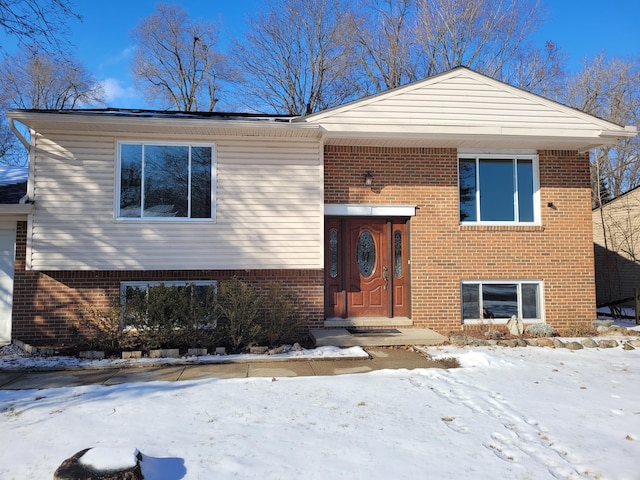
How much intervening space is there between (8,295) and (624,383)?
10.00 meters

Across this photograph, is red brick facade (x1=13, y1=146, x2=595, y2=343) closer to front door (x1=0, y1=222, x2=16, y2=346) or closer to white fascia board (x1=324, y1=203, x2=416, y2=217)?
white fascia board (x1=324, y1=203, x2=416, y2=217)

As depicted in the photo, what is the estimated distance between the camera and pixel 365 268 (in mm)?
9055

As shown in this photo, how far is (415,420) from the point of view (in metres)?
4.13

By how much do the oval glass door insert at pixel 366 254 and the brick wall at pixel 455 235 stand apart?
82 cm

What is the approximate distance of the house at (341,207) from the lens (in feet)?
25.6

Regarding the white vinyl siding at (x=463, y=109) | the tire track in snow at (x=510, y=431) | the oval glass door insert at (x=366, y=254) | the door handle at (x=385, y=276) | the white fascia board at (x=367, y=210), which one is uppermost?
the white vinyl siding at (x=463, y=109)

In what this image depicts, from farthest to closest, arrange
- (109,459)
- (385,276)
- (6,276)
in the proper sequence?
(385,276) < (6,276) < (109,459)

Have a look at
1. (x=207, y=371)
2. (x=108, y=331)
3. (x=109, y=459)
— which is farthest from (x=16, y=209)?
(x=109, y=459)

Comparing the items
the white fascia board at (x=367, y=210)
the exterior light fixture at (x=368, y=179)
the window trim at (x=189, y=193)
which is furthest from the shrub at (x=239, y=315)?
the exterior light fixture at (x=368, y=179)

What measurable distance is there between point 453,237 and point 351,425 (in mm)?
5650

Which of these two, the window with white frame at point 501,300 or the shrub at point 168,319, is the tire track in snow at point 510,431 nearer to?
the shrub at point 168,319

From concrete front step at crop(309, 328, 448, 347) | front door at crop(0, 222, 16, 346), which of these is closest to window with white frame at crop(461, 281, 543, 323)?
concrete front step at crop(309, 328, 448, 347)

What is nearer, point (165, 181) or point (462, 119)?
point (165, 181)

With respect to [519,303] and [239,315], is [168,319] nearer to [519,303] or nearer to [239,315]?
[239,315]
